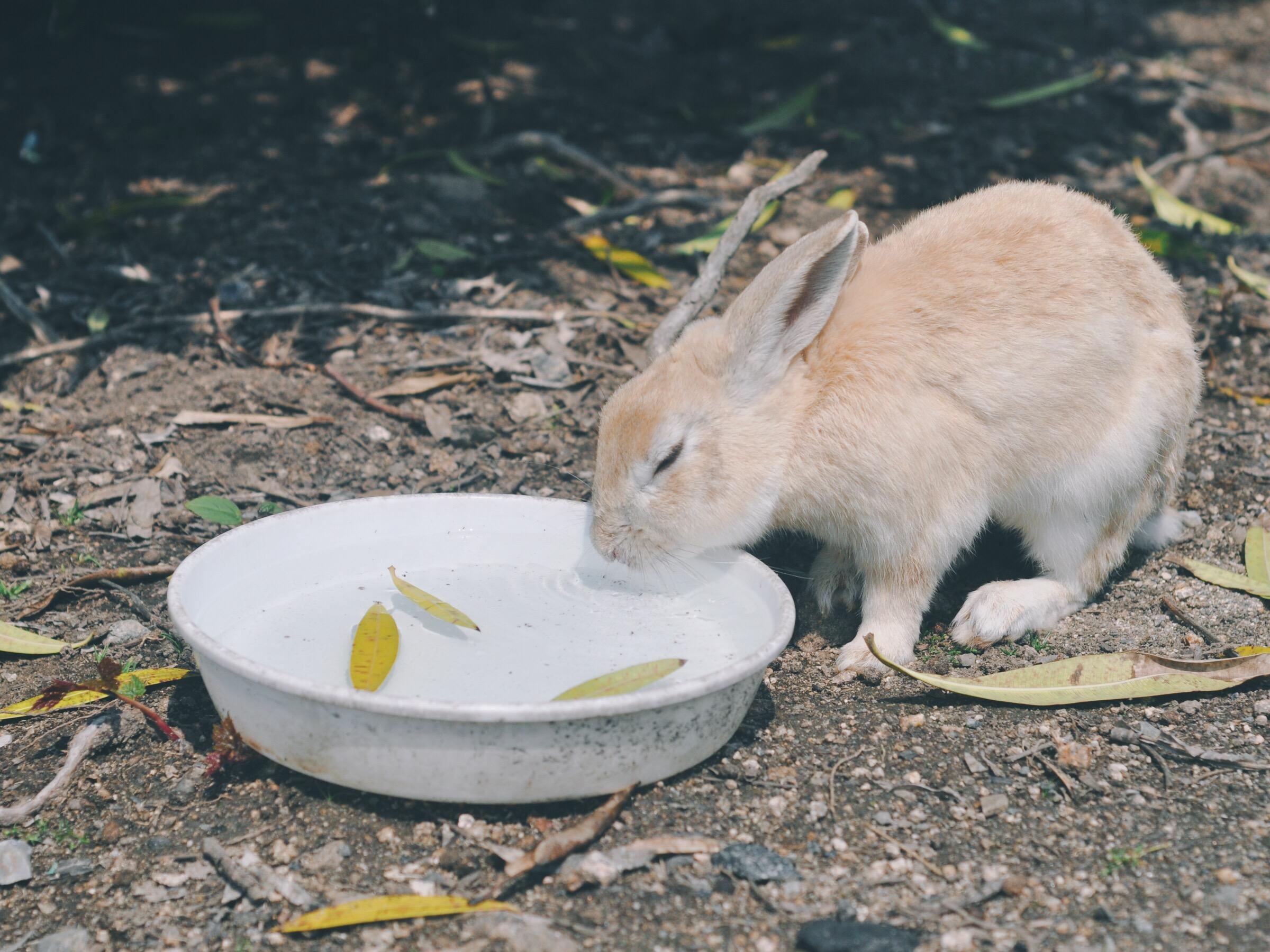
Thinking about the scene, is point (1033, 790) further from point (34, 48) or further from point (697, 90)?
point (34, 48)

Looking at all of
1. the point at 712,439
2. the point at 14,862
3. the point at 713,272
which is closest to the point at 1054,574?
the point at 712,439

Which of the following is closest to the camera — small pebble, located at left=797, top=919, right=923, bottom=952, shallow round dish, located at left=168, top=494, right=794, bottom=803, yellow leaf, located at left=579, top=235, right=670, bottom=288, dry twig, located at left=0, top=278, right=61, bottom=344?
small pebble, located at left=797, top=919, right=923, bottom=952

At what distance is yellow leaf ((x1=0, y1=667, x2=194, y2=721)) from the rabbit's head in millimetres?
1377

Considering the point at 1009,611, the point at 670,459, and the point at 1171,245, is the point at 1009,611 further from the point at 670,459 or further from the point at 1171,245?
the point at 1171,245

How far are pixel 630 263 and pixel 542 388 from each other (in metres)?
1.10

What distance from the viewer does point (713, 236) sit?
19.6 ft

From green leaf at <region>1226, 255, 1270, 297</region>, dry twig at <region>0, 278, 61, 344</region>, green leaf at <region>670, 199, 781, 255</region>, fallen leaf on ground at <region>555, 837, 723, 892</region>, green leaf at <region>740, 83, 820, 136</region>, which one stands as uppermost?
green leaf at <region>740, 83, 820, 136</region>

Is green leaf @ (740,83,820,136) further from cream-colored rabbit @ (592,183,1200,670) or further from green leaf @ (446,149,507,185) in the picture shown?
cream-colored rabbit @ (592,183,1200,670)

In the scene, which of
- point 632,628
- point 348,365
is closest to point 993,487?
point 632,628

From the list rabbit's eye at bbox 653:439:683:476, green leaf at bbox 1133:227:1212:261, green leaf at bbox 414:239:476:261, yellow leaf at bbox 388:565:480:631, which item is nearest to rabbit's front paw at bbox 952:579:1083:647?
rabbit's eye at bbox 653:439:683:476

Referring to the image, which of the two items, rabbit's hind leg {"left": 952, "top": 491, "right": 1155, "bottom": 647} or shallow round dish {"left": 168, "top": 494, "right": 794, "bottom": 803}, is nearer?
shallow round dish {"left": 168, "top": 494, "right": 794, "bottom": 803}

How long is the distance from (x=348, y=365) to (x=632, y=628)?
2.32 metres

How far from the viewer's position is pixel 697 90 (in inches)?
316

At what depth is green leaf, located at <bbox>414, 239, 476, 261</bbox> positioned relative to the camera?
5.82 meters
